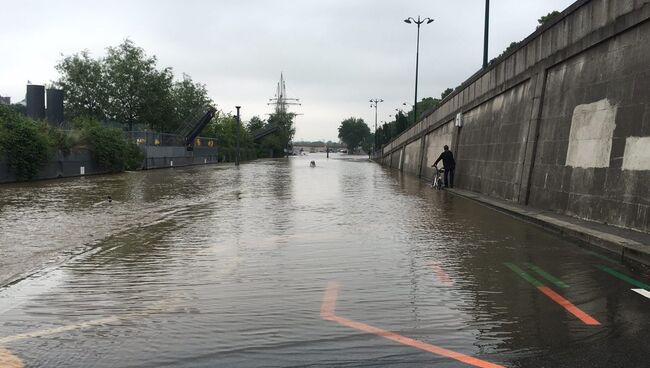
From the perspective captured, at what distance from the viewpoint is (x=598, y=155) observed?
1121 centimetres

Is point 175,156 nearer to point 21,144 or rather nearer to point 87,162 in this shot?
point 87,162

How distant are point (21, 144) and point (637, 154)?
26.3 m

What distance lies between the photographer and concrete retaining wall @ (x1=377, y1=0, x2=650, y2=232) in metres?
10.0

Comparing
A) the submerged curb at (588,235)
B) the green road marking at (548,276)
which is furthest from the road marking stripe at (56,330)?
the submerged curb at (588,235)

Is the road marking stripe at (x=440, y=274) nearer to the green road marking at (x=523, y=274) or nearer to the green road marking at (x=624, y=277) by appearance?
the green road marking at (x=523, y=274)

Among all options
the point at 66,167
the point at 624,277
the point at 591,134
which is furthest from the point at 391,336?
the point at 66,167

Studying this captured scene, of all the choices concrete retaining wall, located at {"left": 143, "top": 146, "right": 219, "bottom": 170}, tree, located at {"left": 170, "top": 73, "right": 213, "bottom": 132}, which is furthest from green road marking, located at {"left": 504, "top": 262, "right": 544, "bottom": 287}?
tree, located at {"left": 170, "top": 73, "right": 213, "bottom": 132}

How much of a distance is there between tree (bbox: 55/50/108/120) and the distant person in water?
4358cm

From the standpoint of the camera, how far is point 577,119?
12.6m

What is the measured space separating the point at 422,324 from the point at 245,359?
172cm

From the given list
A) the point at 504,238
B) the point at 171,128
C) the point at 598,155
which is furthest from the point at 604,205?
the point at 171,128

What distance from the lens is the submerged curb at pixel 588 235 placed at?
301 inches

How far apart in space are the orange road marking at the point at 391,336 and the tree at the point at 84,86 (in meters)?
55.2

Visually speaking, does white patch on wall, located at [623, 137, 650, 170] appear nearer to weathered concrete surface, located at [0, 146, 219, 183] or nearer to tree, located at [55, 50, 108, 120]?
weathered concrete surface, located at [0, 146, 219, 183]
